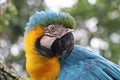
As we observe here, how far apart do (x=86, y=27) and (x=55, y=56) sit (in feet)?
9.86

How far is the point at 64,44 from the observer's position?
9.64ft

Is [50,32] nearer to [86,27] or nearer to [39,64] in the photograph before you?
[39,64]

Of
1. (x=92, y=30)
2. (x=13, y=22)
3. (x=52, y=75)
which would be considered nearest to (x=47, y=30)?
(x=52, y=75)

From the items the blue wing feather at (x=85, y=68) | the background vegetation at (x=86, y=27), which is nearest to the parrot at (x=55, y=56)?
the blue wing feather at (x=85, y=68)

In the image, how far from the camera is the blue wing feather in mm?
3025

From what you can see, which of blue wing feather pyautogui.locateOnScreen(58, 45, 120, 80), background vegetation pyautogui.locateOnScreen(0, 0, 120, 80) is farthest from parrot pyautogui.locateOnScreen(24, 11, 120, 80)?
background vegetation pyautogui.locateOnScreen(0, 0, 120, 80)

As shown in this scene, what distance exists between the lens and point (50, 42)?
9.86 feet

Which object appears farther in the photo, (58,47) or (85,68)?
(85,68)

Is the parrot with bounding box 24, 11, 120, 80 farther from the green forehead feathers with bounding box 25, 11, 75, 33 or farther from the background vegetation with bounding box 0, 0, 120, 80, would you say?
the background vegetation with bounding box 0, 0, 120, 80

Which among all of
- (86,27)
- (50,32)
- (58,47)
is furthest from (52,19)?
(86,27)

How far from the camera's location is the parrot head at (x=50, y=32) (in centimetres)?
297

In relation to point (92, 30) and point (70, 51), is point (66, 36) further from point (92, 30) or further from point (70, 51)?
point (92, 30)

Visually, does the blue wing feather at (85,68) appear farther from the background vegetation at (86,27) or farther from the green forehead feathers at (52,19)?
the background vegetation at (86,27)

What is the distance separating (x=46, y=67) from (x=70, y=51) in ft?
0.61
